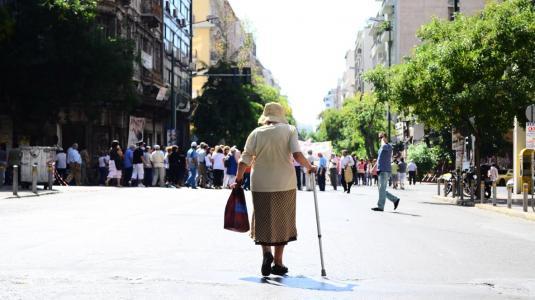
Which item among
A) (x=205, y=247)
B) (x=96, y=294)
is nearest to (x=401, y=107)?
(x=205, y=247)

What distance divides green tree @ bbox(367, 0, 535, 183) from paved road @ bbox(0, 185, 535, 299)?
9.82 metres

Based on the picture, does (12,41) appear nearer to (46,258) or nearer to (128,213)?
(128,213)

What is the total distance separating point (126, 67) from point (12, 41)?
15.8 feet

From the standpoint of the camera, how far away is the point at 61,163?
1358 inches

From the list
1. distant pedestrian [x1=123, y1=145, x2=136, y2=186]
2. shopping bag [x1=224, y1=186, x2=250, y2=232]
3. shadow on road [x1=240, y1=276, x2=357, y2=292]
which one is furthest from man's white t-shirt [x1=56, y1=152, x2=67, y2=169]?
shadow on road [x1=240, y1=276, x2=357, y2=292]

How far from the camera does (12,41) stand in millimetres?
36344

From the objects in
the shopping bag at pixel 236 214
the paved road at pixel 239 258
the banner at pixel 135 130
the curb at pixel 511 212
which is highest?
the banner at pixel 135 130

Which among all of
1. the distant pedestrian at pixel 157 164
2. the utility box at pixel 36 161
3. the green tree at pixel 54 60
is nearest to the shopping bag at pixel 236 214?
the utility box at pixel 36 161

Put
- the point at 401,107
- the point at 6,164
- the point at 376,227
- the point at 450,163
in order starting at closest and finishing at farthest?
1. the point at 376,227
2. the point at 401,107
3. the point at 6,164
4. the point at 450,163

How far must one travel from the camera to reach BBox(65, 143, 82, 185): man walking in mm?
35000

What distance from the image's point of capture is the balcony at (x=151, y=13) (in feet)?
172

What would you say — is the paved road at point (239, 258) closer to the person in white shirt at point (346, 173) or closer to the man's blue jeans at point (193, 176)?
the person in white shirt at point (346, 173)

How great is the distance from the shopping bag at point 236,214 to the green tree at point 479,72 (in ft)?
61.1

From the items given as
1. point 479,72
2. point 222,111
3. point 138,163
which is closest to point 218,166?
point 138,163
